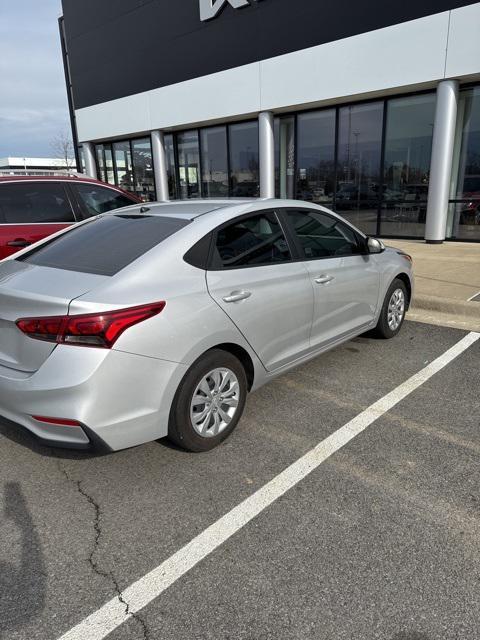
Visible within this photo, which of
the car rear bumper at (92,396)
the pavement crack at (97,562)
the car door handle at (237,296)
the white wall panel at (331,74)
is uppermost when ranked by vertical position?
the white wall panel at (331,74)

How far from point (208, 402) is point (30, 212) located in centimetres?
421

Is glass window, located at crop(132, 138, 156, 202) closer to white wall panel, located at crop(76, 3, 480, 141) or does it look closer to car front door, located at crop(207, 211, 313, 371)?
white wall panel, located at crop(76, 3, 480, 141)

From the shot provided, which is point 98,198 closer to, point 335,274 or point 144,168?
point 335,274

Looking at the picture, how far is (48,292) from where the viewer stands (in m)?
2.66

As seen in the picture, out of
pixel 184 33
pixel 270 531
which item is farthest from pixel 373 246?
pixel 184 33

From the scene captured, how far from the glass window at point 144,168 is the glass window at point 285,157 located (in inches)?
221

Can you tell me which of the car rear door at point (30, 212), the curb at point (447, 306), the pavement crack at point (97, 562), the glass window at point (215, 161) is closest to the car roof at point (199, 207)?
the pavement crack at point (97, 562)

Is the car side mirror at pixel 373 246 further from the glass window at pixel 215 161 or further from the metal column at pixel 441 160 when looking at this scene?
the glass window at pixel 215 161

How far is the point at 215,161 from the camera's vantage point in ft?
50.7

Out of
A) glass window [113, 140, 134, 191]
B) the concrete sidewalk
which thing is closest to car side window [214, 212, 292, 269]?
the concrete sidewalk

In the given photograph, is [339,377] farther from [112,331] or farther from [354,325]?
[112,331]

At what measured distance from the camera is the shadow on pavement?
1.97 metres

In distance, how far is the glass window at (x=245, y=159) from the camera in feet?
46.1

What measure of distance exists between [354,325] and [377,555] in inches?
95.9
